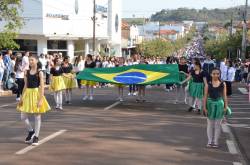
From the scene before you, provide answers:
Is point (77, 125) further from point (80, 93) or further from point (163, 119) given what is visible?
point (80, 93)

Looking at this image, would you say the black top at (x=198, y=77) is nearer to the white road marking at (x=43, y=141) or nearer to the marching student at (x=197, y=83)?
the marching student at (x=197, y=83)

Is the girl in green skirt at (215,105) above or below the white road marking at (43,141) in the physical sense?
above

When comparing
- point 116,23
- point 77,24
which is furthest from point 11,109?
point 116,23

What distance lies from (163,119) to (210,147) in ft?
14.2

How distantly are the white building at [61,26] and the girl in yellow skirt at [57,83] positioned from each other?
118 ft

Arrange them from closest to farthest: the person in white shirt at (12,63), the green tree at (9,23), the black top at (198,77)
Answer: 1. the black top at (198,77)
2. the person in white shirt at (12,63)
3. the green tree at (9,23)

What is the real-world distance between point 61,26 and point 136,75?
3978 centimetres

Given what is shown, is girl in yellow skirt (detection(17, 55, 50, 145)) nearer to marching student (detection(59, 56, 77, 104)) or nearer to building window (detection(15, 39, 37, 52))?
marching student (detection(59, 56, 77, 104))

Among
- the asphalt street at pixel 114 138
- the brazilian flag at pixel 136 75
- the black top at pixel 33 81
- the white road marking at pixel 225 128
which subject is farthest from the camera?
the brazilian flag at pixel 136 75

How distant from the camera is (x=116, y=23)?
82.9 meters

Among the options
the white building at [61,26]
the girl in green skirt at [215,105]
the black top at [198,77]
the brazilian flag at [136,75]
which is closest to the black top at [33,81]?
the girl in green skirt at [215,105]

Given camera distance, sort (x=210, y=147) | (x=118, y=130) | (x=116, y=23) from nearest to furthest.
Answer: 1. (x=210, y=147)
2. (x=118, y=130)
3. (x=116, y=23)

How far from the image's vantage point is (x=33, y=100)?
10.8 meters

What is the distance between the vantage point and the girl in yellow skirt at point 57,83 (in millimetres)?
16836
